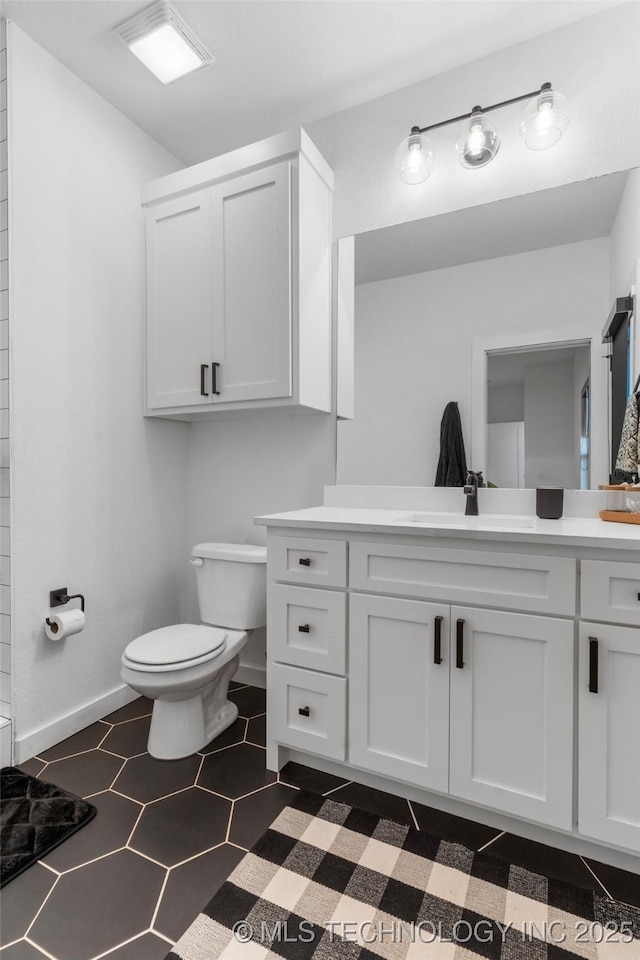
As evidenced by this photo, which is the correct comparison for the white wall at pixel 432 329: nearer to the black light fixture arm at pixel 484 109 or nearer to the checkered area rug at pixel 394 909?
the black light fixture arm at pixel 484 109

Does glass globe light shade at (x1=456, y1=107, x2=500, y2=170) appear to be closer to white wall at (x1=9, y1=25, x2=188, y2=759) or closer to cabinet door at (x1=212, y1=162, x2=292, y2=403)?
cabinet door at (x1=212, y1=162, x2=292, y2=403)

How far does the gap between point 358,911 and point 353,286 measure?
2.10m

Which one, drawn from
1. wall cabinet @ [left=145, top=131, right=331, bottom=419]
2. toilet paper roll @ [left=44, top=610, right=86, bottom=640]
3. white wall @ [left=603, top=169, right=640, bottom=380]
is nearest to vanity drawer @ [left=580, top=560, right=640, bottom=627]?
white wall @ [left=603, top=169, right=640, bottom=380]

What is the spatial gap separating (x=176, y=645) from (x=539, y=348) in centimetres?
173

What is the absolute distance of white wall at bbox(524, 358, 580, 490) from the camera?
1.80 metres

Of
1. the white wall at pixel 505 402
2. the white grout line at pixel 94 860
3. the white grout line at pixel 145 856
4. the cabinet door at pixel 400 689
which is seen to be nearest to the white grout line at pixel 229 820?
the white grout line at pixel 145 856

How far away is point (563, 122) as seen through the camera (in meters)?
1.71

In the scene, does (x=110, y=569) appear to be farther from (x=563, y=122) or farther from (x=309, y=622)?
(x=563, y=122)

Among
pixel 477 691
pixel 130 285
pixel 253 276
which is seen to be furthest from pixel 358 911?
pixel 130 285

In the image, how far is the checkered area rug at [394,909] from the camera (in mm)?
1100

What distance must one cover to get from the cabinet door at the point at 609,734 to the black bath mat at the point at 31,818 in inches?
56.4

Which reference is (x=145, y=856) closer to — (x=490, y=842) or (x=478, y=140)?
(x=490, y=842)

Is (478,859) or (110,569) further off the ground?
(110,569)

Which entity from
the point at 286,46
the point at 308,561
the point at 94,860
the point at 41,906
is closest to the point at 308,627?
the point at 308,561
